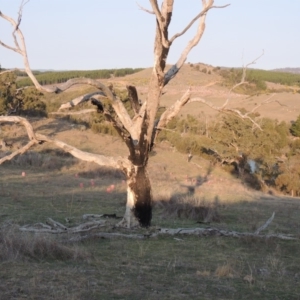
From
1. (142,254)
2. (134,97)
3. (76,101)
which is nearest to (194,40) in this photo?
(134,97)

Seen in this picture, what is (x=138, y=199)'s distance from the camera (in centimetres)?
1122

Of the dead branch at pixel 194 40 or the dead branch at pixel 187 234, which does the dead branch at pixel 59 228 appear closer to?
the dead branch at pixel 187 234

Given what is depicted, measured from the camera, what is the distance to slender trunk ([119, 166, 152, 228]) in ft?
36.7

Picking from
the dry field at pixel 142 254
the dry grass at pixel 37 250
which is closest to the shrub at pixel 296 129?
the dry field at pixel 142 254

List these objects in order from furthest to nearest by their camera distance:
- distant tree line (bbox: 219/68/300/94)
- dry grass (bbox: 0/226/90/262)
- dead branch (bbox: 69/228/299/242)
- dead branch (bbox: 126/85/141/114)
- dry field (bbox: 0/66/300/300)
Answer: distant tree line (bbox: 219/68/300/94), dead branch (bbox: 126/85/141/114), dead branch (bbox: 69/228/299/242), dry grass (bbox: 0/226/90/262), dry field (bbox: 0/66/300/300)

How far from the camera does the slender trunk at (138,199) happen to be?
11188 mm

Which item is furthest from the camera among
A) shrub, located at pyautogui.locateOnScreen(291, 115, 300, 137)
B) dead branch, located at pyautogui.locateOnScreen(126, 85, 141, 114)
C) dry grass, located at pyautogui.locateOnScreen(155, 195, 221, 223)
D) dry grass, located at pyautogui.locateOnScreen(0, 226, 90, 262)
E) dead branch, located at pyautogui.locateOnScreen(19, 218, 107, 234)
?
shrub, located at pyautogui.locateOnScreen(291, 115, 300, 137)

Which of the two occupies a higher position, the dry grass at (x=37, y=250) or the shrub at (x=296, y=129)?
the dry grass at (x=37, y=250)

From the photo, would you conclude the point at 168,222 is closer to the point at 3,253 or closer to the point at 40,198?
the point at 40,198

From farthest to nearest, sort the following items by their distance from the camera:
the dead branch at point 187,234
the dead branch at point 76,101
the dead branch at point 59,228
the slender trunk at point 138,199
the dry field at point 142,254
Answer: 1. the slender trunk at point 138,199
2. the dead branch at point 76,101
3. the dead branch at point 59,228
4. the dead branch at point 187,234
5. the dry field at point 142,254

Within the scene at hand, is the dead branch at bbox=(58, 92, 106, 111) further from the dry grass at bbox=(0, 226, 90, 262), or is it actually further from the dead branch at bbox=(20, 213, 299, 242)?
the dry grass at bbox=(0, 226, 90, 262)

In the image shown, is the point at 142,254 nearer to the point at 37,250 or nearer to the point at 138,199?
the point at 37,250

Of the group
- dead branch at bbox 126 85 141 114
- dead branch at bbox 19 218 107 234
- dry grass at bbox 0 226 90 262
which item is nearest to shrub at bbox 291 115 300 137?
dead branch at bbox 126 85 141 114

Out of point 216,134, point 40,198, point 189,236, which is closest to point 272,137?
point 216,134
